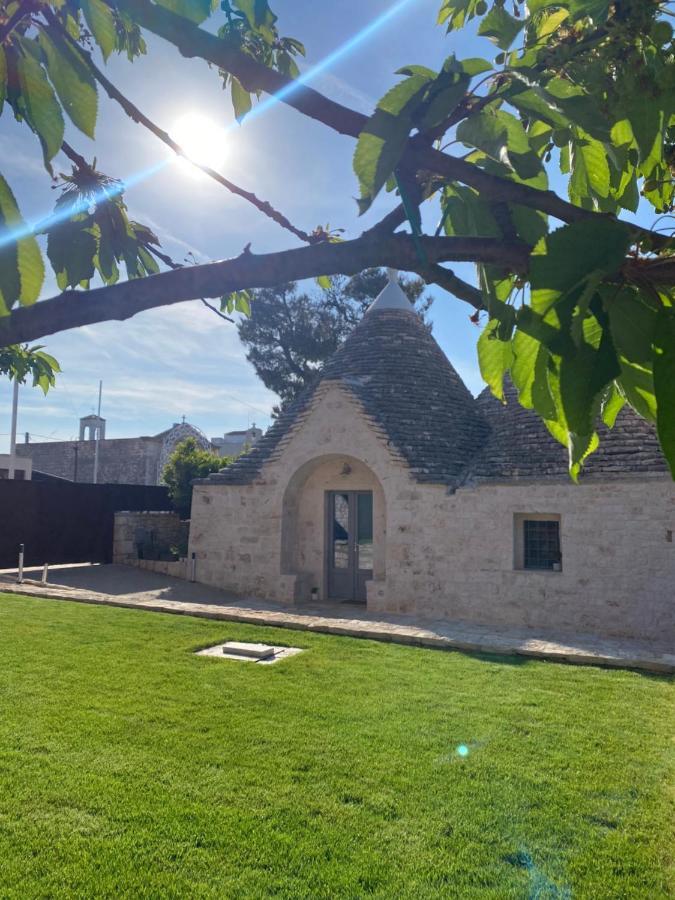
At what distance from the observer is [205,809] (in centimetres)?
455

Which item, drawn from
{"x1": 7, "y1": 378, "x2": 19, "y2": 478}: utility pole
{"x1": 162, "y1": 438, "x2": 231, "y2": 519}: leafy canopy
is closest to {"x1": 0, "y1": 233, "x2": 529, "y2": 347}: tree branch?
{"x1": 162, "y1": 438, "x2": 231, "y2": 519}: leafy canopy

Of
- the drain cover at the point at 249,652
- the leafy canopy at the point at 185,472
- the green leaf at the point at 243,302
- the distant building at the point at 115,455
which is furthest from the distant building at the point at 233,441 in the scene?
the green leaf at the point at 243,302

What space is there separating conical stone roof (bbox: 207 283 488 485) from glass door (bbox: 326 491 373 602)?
1.93 metres

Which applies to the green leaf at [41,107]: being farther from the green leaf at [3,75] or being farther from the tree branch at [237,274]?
the tree branch at [237,274]

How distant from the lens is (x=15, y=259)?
53.2 inches

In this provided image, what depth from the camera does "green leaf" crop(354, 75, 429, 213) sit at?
1260 millimetres

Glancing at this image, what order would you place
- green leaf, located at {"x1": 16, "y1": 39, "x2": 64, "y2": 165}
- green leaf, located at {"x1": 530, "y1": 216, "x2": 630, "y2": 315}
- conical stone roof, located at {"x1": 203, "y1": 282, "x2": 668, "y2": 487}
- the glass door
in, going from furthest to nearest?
the glass door < conical stone roof, located at {"x1": 203, "y1": 282, "x2": 668, "y2": 487} < green leaf, located at {"x1": 16, "y1": 39, "x2": 64, "y2": 165} < green leaf, located at {"x1": 530, "y1": 216, "x2": 630, "y2": 315}

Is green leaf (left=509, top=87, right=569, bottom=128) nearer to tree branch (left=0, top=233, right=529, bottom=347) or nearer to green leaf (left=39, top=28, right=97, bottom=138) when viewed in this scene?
tree branch (left=0, top=233, right=529, bottom=347)

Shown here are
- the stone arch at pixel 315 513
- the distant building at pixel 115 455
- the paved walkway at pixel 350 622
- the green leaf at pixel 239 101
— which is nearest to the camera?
the green leaf at pixel 239 101

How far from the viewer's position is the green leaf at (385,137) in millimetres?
1260

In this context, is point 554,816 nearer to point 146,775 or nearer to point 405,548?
point 146,775

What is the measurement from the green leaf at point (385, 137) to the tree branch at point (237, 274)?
0.26m

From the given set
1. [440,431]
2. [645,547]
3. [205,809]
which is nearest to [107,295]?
[205,809]

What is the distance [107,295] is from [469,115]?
0.96 metres
